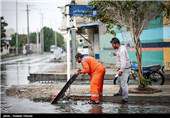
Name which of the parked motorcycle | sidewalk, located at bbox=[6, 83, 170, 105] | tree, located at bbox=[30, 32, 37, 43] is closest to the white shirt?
sidewalk, located at bbox=[6, 83, 170, 105]

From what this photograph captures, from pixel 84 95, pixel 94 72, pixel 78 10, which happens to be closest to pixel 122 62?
pixel 94 72

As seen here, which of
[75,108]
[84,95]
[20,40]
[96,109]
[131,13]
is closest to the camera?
[96,109]

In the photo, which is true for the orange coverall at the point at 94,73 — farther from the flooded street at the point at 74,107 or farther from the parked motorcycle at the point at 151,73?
the parked motorcycle at the point at 151,73

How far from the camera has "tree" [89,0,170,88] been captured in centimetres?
1287

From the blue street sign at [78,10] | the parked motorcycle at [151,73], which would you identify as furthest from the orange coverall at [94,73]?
the parked motorcycle at [151,73]

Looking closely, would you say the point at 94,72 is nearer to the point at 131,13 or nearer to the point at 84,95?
the point at 84,95

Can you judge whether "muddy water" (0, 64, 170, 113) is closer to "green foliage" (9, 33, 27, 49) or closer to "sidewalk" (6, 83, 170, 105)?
"sidewalk" (6, 83, 170, 105)

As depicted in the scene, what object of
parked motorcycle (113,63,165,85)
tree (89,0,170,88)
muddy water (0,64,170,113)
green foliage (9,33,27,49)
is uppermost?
green foliage (9,33,27,49)

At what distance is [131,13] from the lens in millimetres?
13430

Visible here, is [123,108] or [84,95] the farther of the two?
[84,95]

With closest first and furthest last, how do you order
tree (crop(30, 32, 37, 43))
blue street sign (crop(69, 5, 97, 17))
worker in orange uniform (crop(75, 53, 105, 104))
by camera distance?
worker in orange uniform (crop(75, 53, 105, 104))
blue street sign (crop(69, 5, 97, 17))
tree (crop(30, 32, 37, 43))

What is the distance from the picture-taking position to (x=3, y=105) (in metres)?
13.0

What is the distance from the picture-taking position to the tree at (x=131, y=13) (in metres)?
12.9

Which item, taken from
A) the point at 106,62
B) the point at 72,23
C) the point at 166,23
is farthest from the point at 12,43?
the point at 72,23
